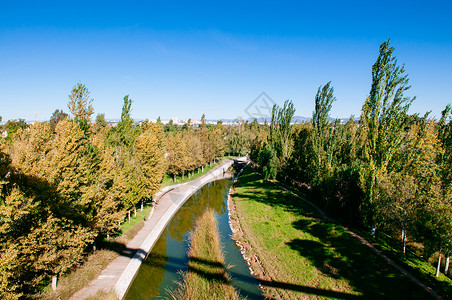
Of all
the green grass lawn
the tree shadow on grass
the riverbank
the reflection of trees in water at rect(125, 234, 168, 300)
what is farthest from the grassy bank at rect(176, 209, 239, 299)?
the green grass lawn

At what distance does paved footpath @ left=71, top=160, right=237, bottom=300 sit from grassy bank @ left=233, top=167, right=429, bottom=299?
31.5ft

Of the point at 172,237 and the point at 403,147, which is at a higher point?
the point at 403,147

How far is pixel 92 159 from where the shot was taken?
1686 centimetres

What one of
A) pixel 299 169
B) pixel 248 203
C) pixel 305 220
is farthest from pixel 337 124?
pixel 248 203

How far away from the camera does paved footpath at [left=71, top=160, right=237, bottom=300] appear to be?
46.3 ft

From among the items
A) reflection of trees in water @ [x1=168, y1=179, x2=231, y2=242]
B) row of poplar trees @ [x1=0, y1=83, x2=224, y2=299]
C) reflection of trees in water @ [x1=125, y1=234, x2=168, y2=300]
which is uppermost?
row of poplar trees @ [x1=0, y1=83, x2=224, y2=299]

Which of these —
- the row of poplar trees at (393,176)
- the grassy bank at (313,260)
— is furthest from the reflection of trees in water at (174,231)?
the row of poplar trees at (393,176)

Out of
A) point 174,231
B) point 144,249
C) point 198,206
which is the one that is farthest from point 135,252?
point 198,206

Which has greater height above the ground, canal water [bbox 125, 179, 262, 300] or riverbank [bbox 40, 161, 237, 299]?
riverbank [bbox 40, 161, 237, 299]

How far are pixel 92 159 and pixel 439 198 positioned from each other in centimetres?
2421

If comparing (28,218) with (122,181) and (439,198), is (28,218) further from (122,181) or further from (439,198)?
(439,198)

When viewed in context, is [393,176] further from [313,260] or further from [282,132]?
[282,132]

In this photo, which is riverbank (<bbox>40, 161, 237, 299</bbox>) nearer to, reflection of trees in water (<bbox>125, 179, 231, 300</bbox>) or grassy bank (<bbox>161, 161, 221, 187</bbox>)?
reflection of trees in water (<bbox>125, 179, 231, 300</bbox>)

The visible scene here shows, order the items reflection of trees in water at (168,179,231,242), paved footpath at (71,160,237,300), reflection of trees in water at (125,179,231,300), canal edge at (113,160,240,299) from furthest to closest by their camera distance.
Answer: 1. reflection of trees in water at (168,179,231,242)
2. reflection of trees in water at (125,179,231,300)
3. canal edge at (113,160,240,299)
4. paved footpath at (71,160,237,300)
